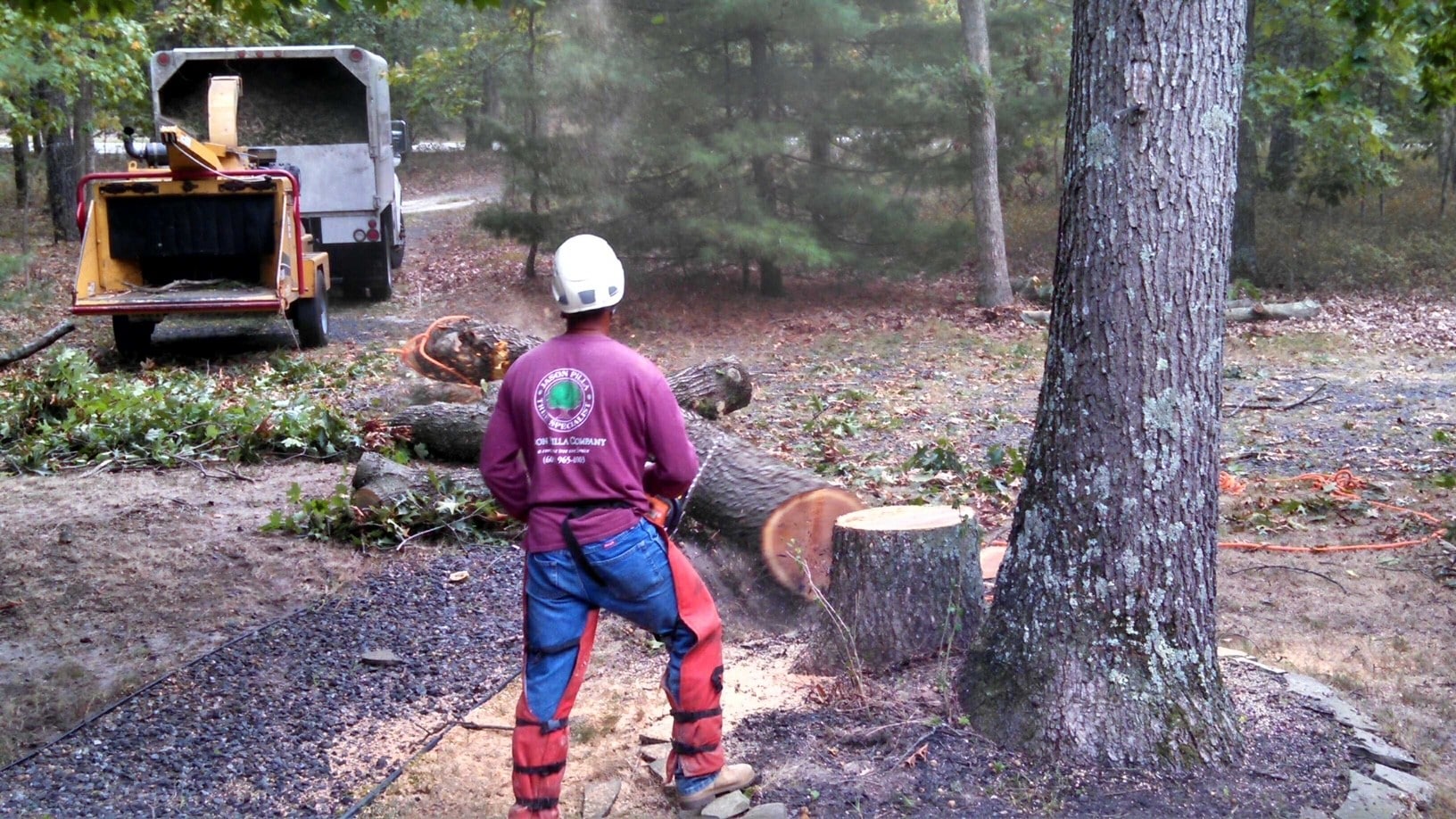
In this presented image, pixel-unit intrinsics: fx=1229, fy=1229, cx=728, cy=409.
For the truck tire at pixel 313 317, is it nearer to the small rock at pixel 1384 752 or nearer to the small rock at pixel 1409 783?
the small rock at pixel 1384 752

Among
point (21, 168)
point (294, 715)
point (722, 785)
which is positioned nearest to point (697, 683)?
point (722, 785)

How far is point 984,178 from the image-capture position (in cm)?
1716

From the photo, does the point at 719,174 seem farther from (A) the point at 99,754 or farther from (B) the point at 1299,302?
(A) the point at 99,754

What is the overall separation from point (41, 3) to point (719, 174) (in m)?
10.7

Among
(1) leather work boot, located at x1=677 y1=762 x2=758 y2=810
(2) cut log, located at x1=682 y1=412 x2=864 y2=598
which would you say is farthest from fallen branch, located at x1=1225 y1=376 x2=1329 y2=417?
(1) leather work boot, located at x1=677 y1=762 x2=758 y2=810

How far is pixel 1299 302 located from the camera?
16938 millimetres

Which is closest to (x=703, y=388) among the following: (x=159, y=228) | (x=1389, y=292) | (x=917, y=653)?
(x=917, y=653)

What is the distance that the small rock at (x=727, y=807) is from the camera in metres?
3.75

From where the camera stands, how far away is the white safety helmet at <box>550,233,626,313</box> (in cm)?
356

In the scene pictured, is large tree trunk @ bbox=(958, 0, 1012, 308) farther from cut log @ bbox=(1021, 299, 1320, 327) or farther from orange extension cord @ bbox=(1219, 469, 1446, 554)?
orange extension cord @ bbox=(1219, 469, 1446, 554)

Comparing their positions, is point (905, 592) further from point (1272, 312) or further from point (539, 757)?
point (1272, 312)

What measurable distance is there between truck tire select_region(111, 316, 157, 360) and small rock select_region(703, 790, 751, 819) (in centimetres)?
1100

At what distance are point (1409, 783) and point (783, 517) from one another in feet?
8.92

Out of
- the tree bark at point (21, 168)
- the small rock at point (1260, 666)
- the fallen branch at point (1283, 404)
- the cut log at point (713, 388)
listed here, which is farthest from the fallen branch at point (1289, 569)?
the tree bark at point (21, 168)
